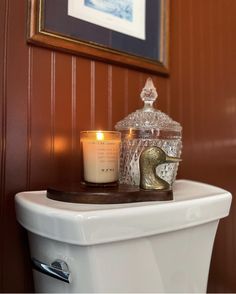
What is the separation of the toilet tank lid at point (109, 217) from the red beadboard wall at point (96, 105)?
128 mm

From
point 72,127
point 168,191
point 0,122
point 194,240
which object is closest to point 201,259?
point 194,240

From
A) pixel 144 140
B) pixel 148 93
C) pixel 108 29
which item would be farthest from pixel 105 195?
pixel 108 29

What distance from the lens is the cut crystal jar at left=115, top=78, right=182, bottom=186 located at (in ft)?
2.17

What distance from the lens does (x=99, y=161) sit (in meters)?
0.59

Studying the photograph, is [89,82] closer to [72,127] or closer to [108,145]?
[72,127]

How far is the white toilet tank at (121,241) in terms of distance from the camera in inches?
18.2

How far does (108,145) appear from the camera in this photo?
1.96ft

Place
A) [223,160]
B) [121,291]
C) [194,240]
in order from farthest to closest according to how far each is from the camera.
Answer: [223,160] < [194,240] < [121,291]

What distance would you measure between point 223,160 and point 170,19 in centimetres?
50

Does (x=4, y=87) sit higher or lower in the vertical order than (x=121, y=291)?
higher

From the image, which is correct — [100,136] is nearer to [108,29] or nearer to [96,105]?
[96,105]

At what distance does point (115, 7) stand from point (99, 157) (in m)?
0.48

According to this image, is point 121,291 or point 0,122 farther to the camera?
point 0,122

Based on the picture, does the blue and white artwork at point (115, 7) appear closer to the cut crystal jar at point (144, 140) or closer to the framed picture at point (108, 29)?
the framed picture at point (108, 29)
